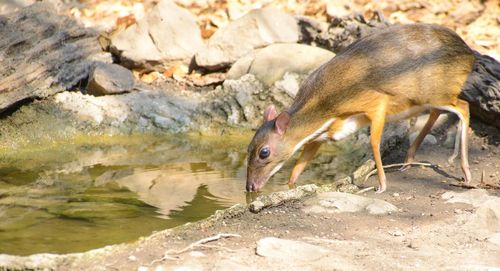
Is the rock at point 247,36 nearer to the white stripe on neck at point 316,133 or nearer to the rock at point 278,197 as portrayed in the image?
the white stripe on neck at point 316,133

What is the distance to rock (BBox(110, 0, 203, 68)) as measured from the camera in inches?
444

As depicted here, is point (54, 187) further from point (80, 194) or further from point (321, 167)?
point (321, 167)

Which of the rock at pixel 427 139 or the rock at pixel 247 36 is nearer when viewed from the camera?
the rock at pixel 427 139

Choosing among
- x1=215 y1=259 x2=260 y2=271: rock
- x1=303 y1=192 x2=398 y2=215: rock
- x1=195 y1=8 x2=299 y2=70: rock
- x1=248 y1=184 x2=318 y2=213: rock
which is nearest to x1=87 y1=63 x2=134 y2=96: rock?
x1=195 y1=8 x2=299 y2=70: rock

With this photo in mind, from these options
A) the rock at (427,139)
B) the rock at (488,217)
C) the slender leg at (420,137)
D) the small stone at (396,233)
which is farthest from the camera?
the rock at (427,139)

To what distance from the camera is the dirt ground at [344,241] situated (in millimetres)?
5121

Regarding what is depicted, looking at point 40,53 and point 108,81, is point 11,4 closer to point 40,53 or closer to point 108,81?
point 40,53

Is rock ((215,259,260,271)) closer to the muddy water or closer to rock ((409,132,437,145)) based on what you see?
the muddy water

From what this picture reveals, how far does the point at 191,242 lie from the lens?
5.52 meters

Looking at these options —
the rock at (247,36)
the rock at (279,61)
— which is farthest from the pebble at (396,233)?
the rock at (247,36)

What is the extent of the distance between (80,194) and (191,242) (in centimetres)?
212

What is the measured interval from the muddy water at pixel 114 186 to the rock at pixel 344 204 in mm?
911

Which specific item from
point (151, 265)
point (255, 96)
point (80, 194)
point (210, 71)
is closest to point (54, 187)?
point (80, 194)

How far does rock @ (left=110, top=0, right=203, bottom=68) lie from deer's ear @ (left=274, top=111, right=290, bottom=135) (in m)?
4.41
